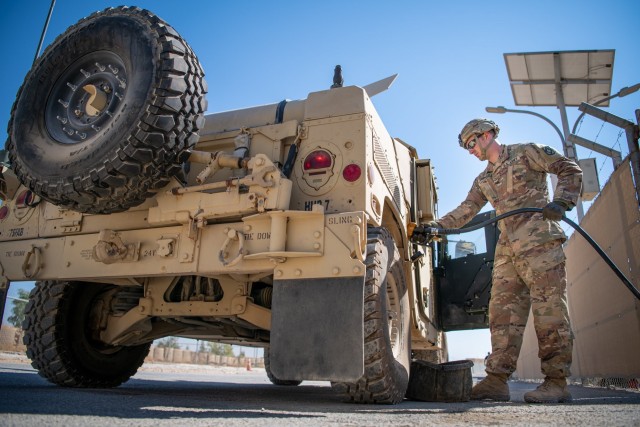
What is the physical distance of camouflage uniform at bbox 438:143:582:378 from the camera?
3.77 m

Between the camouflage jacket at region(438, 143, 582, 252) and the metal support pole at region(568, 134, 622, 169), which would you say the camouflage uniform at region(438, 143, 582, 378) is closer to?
the camouflage jacket at region(438, 143, 582, 252)

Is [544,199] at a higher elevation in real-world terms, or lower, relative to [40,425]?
higher

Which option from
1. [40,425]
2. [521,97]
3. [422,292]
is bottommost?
[40,425]

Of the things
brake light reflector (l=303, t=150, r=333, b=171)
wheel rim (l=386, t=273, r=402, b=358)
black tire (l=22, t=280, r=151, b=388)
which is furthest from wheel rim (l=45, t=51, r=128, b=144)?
Answer: wheel rim (l=386, t=273, r=402, b=358)

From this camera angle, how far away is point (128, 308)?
4.22 m

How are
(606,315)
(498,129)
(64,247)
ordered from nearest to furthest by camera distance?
(64,247), (498,129), (606,315)

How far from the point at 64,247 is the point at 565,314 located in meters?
3.77

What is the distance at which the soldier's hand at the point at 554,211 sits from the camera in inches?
148

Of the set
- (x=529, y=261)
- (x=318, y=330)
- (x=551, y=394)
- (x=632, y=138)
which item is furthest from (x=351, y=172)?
(x=632, y=138)

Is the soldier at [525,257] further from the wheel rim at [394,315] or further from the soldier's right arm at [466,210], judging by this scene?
the wheel rim at [394,315]

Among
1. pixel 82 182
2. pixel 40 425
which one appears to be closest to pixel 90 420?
pixel 40 425

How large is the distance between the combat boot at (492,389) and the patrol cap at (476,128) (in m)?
2.10

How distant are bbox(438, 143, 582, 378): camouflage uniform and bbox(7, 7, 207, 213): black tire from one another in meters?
2.71

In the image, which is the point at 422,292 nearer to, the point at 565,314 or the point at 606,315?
the point at 565,314
